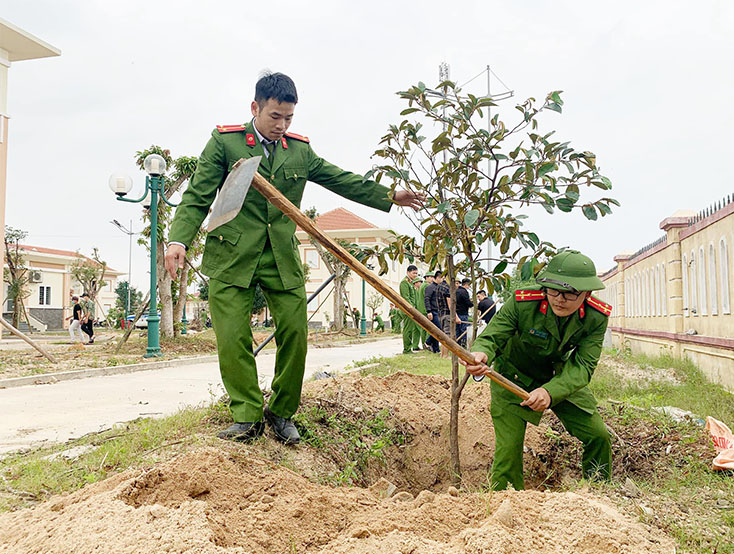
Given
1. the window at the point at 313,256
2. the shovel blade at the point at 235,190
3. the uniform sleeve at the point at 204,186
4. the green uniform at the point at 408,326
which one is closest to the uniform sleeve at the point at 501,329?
the shovel blade at the point at 235,190

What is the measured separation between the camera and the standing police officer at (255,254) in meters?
3.45

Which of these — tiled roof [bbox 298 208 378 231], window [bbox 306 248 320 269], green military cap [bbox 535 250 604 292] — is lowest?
green military cap [bbox 535 250 604 292]

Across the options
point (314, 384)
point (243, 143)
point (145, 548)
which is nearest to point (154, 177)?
point (314, 384)

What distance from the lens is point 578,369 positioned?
3484 millimetres

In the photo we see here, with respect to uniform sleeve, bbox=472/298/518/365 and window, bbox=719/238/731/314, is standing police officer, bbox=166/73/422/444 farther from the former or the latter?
window, bbox=719/238/731/314

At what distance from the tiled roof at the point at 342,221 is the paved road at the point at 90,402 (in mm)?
34850

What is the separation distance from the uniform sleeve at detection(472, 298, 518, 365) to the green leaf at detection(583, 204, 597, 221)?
Answer: 675 mm

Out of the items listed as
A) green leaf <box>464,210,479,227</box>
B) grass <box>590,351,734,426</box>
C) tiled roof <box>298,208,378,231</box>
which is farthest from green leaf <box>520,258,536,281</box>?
tiled roof <box>298,208,378,231</box>

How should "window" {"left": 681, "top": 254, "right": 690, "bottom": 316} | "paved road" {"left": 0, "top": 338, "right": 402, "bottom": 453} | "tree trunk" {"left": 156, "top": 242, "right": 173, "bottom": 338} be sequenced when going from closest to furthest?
1. "paved road" {"left": 0, "top": 338, "right": 402, "bottom": 453}
2. "window" {"left": 681, "top": 254, "right": 690, "bottom": 316}
3. "tree trunk" {"left": 156, "top": 242, "right": 173, "bottom": 338}

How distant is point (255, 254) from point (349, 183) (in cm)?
82

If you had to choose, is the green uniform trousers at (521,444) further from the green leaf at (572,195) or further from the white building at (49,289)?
the white building at (49,289)

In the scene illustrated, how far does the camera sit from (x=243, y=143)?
3.59m

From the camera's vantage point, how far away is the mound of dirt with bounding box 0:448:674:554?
78.0 inches

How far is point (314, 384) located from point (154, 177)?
8.61 m
